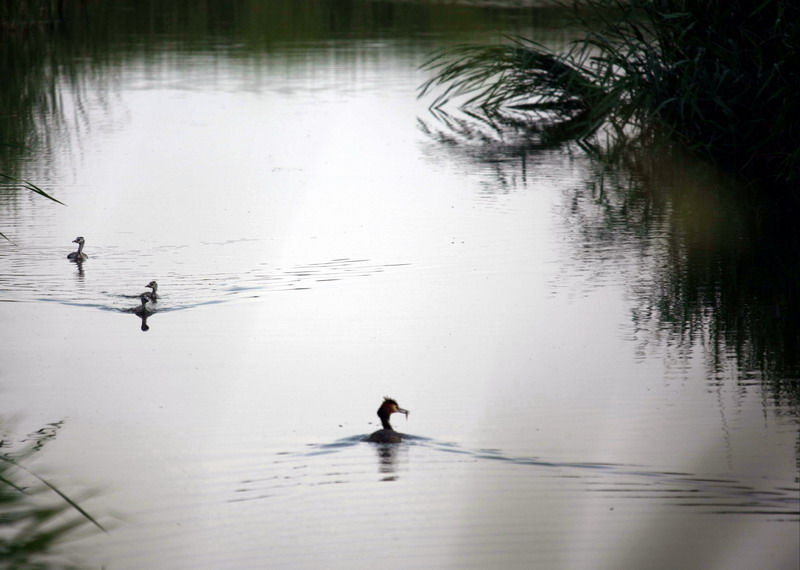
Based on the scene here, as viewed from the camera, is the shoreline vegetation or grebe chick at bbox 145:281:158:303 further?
the shoreline vegetation

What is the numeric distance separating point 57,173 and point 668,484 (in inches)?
325

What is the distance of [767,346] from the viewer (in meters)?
6.24

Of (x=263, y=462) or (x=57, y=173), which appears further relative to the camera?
(x=57, y=173)

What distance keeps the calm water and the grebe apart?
0.20ft

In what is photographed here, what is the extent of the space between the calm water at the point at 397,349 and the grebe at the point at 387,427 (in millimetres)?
61

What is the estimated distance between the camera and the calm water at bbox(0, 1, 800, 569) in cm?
396

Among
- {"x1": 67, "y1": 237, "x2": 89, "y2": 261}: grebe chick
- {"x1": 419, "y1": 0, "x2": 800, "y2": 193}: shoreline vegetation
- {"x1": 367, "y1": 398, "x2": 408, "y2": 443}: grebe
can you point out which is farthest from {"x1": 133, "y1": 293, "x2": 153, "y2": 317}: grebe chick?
{"x1": 419, "y1": 0, "x2": 800, "y2": 193}: shoreline vegetation

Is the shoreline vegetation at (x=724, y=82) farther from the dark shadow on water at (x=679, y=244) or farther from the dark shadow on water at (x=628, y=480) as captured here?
the dark shadow on water at (x=628, y=480)

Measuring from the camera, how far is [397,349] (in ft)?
20.7

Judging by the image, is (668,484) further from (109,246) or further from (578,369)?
(109,246)

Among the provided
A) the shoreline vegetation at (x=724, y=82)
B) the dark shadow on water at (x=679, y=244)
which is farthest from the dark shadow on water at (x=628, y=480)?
the shoreline vegetation at (x=724, y=82)

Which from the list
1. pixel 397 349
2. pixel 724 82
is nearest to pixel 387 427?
pixel 397 349


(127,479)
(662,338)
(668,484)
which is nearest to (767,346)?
(662,338)

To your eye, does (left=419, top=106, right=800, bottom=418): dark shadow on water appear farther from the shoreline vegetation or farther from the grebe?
the grebe
